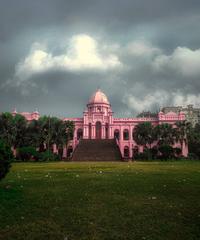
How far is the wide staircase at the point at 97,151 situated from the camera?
45.5 metres

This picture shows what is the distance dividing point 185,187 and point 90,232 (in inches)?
221

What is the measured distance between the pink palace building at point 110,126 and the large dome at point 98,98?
1610mm

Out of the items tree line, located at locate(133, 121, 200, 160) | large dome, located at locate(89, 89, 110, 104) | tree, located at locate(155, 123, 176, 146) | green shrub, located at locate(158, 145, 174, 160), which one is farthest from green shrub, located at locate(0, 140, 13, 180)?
large dome, located at locate(89, 89, 110, 104)

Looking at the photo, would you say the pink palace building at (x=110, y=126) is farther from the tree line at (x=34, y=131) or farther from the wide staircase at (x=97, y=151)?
the tree line at (x=34, y=131)

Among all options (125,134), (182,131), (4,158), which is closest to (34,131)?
(182,131)

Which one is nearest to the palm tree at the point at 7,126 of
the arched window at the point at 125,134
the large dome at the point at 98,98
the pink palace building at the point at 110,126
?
the pink palace building at the point at 110,126

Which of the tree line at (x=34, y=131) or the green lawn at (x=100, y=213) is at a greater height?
the tree line at (x=34, y=131)

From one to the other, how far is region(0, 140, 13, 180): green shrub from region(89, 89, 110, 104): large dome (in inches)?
2376

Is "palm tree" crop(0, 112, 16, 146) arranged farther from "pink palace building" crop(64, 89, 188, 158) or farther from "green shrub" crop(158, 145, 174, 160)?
"green shrub" crop(158, 145, 174, 160)

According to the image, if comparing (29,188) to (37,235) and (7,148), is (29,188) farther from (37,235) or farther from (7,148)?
(37,235)

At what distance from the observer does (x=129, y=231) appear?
6.14 m

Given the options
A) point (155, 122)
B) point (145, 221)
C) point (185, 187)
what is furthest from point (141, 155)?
point (145, 221)

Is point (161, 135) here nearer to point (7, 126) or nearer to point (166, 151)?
point (166, 151)

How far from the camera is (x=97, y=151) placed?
161 feet
